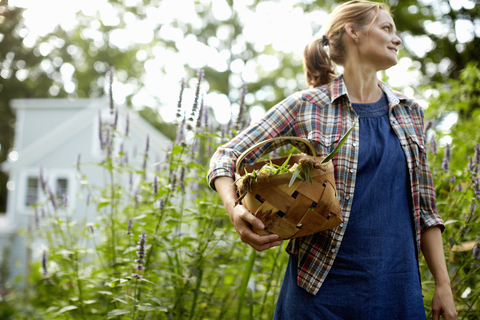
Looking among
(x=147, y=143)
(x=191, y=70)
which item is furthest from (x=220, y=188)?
(x=191, y=70)

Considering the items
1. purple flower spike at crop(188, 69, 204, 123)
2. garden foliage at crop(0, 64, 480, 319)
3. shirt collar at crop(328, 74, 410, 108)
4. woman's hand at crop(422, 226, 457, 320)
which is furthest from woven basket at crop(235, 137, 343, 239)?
purple flower spike at crop(188, 69, 204, 123)

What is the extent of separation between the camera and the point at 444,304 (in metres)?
1.28

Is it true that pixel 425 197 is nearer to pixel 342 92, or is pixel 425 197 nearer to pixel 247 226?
pixel 342 92

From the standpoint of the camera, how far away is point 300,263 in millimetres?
1253

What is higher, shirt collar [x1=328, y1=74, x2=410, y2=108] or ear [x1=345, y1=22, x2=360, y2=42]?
ear [x1=345, y1=22, x2=360, y2=42]

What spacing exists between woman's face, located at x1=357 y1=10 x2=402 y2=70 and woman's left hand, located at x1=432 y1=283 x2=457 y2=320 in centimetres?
84

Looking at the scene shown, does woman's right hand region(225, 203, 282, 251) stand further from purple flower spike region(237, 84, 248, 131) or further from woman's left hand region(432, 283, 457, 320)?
purple flower spike region(237, 84, 248, 131)

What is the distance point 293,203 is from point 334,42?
2.75 ft

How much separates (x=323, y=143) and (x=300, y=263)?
42cm

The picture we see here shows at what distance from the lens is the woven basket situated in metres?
0.96

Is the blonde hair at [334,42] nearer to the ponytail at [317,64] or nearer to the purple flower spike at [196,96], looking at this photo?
the ponytail at [317,64]

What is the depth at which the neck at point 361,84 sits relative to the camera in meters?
1.43

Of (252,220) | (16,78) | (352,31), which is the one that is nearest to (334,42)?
(352,31)

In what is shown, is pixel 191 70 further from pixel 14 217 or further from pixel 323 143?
pixel 323 143
